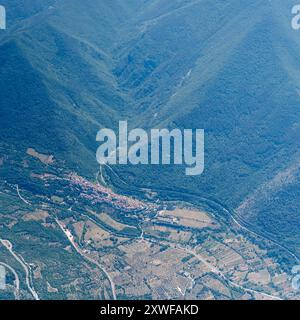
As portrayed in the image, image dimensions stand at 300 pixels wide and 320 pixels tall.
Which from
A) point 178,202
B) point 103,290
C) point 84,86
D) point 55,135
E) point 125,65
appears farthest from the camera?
point 125,65

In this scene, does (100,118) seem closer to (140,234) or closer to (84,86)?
(84,86)

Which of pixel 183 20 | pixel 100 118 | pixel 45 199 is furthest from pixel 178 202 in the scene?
pixel 183 20

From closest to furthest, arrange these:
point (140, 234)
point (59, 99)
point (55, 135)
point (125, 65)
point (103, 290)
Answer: point (103, 290) < point (140, 234) < point (55, 135) < point (59, 99) < point (125, 65)

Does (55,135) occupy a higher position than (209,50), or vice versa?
(209,50)

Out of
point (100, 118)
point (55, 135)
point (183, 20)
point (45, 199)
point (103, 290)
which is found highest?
point (183, 20)

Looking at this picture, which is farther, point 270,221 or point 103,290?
point 270,221

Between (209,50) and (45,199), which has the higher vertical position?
(209,50)

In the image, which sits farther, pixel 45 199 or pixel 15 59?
pixel 15 59

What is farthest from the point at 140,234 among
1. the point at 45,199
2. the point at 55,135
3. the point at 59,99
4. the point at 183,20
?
the point at 183,20

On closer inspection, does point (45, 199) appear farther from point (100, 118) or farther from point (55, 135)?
point (100, 118)
